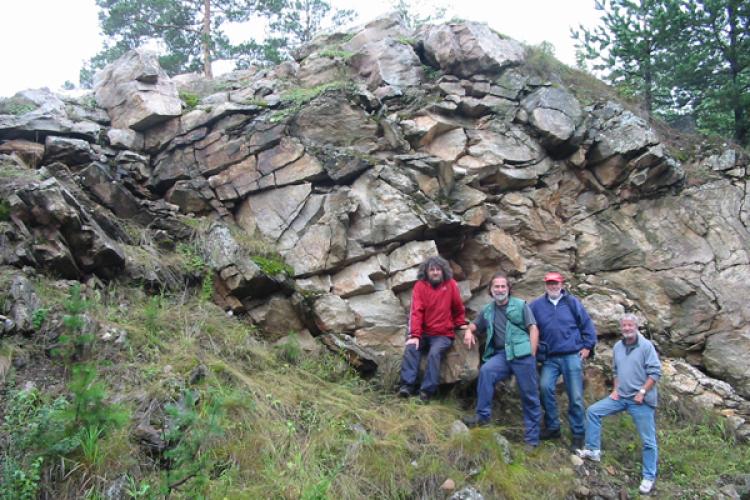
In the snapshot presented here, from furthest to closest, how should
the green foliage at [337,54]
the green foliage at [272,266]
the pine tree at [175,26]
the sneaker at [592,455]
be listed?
the pine tree at [175,26] → the green foliage at [337,54] → the green foliage at [272,266] → the sneaker at [592,455]

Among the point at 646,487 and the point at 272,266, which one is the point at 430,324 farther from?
the point at 646,487

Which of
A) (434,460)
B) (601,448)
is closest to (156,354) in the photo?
(434,460)

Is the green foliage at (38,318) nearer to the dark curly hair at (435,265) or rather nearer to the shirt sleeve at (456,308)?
the dark curly hair at (435,265)

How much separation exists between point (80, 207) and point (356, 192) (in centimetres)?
392

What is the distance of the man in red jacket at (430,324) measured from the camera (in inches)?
238

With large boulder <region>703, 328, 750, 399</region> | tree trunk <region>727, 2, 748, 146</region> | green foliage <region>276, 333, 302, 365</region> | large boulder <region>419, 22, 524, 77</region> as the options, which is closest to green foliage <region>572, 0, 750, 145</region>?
tree trunk <region>727, 2, 748, 146</region>

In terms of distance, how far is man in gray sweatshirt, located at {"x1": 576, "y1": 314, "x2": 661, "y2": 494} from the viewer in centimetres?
525

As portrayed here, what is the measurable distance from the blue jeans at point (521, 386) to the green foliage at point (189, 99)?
281 inches

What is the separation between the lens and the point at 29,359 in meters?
4.68

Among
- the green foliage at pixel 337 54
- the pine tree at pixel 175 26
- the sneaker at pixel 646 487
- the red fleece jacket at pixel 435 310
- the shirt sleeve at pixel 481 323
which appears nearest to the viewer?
the sneaker at pixel 646 487

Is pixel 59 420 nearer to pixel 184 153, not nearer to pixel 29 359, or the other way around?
pixel 29 359

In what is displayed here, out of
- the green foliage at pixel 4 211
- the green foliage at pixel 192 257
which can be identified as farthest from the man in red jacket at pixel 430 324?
the green foliage at pixel 4 211

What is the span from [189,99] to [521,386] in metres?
7.89

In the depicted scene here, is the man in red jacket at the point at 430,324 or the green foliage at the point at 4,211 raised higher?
the green foliage at the point at 4,211
